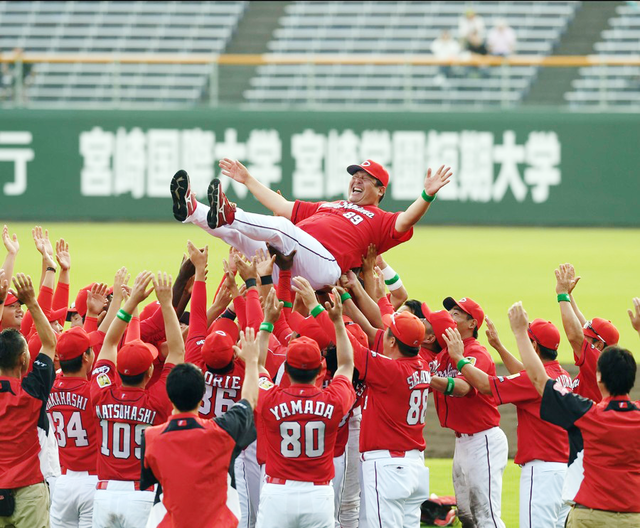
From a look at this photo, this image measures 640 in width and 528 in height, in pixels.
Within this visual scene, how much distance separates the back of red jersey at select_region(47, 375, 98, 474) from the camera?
6.77 meters

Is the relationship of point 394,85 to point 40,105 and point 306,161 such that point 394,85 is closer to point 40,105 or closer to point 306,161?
point 306,161

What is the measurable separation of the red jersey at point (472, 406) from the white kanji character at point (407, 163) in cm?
1635

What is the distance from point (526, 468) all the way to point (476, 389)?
64cm

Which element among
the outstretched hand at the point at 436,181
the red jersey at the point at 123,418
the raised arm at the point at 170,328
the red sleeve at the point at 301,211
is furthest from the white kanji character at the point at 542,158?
the red jersey at the point at 123,418

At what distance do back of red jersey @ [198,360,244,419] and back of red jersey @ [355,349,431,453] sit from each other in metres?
0.78

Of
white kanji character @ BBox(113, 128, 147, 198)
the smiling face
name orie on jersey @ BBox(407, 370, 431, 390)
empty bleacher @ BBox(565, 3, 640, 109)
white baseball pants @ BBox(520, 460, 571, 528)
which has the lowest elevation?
white baseball pants @ BBox(520, 460, 571, 528)

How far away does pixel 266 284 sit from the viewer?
7.62 m

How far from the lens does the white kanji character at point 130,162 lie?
950 inches

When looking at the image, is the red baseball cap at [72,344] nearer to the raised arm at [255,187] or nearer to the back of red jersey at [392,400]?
the back of red jersey at [392,400]

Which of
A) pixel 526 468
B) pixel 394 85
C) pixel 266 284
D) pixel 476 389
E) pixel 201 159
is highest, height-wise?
→ pixel 394 85

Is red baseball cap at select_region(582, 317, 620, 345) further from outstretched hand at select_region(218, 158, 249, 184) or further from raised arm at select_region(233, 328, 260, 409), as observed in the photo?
outstretched hand at select_region(218, 158, 249, 184)

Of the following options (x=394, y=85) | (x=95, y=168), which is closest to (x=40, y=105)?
(x=95, y=168)

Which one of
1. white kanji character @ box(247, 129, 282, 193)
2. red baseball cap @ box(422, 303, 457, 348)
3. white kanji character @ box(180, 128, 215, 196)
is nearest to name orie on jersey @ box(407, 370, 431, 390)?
red baseball cap @ box(422, 303, 457, 348)

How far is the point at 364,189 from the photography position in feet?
29.7
